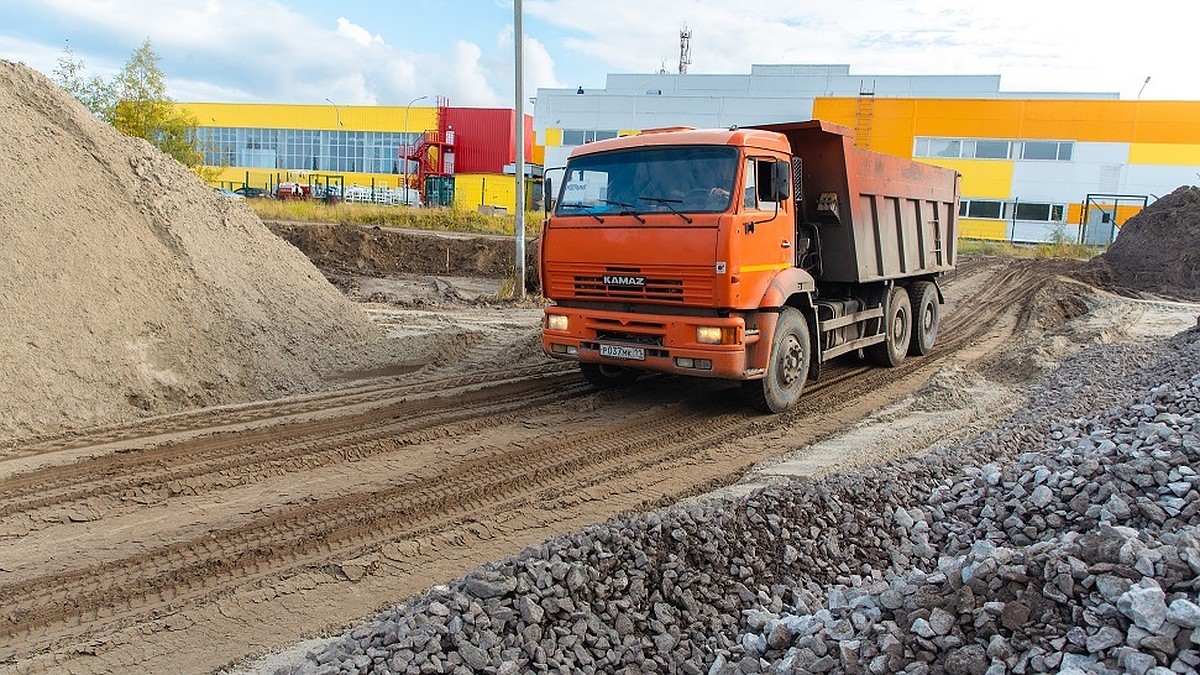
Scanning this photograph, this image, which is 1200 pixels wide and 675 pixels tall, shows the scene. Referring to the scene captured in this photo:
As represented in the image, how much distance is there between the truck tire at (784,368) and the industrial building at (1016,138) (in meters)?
31.4

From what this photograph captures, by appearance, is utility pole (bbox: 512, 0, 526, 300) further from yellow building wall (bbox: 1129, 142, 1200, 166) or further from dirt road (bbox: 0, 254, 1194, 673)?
yellow building wall (bbox: 1129, 142, 1200, 166)

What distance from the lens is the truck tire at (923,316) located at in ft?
41.2

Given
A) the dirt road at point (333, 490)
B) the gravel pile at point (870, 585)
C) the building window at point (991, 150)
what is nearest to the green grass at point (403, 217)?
the dirt road at point (333, 490)

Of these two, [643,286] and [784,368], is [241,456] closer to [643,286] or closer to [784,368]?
[643,286]

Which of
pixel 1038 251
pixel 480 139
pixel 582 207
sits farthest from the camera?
pixel 480 139

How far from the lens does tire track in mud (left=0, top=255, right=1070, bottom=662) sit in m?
4.29

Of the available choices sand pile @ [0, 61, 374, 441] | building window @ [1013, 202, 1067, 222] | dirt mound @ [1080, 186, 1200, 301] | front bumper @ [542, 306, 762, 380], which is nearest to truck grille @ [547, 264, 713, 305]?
front bumper @ [542, 306, 762, 380]

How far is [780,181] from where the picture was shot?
8.18m

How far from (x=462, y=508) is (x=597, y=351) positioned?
2960mm

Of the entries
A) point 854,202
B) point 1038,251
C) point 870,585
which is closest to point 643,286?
point 854,202

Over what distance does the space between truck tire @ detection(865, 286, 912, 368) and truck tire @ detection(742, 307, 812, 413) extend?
300cm

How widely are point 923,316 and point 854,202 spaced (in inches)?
153

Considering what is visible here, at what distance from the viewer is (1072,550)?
3.14 m

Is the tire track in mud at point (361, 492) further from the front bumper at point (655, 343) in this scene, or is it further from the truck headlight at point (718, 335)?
the truck headlight at point (718, 335)
